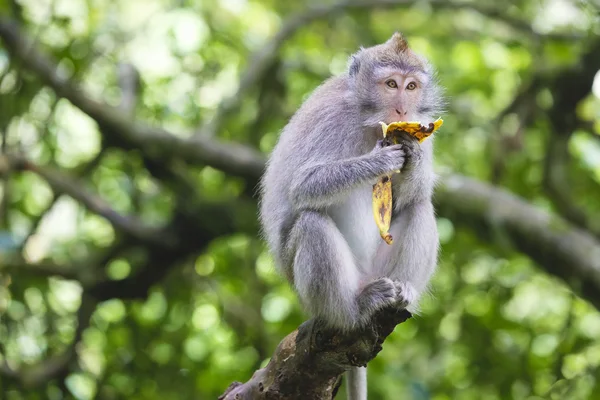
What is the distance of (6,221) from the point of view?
761 cm

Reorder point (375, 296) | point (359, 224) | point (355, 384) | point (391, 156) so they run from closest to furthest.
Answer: point (375, 296), point (391, 156), point (355, 384), point (359, 224)

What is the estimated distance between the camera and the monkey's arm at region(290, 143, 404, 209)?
472 centimetres

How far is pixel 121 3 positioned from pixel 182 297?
378 cm

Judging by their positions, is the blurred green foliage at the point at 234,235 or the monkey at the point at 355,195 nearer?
the monkey at the point at 355,195

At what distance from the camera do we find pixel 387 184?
4906 mm

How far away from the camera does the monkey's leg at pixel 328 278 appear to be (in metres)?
4.51

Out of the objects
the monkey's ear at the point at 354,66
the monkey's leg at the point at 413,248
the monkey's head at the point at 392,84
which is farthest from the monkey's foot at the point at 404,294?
the monkey's ear at the point at 354,66

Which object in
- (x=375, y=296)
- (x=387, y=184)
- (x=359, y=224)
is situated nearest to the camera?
(x=375, y=296)

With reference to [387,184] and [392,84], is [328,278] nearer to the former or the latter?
[387,184]

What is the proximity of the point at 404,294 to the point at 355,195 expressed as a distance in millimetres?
789

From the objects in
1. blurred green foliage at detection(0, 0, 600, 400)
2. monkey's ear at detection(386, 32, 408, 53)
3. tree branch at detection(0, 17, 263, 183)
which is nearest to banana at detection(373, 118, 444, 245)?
monkey's ear at detection(386, 32, 408, 53)

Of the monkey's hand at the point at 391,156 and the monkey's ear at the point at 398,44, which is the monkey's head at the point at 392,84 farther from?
the monkey's hand at the point at 391,156

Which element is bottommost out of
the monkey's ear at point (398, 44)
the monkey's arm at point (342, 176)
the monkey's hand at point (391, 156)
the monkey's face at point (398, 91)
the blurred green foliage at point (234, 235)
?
the blurred green foliage at point (234, 235)

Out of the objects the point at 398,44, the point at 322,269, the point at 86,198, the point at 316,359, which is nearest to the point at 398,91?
the point at 398,44
